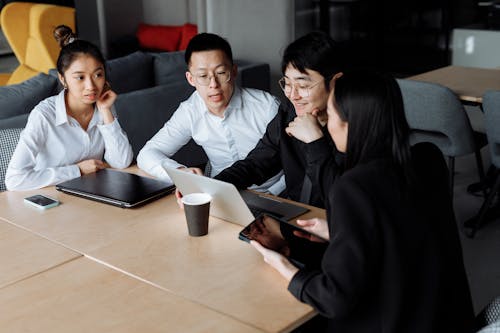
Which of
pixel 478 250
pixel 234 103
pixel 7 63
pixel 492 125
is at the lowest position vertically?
pixel 478 250

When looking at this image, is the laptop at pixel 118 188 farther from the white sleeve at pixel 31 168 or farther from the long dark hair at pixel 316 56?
the long dark hair at pixel 316 56

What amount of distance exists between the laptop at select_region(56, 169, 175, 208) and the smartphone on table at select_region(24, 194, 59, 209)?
9cm

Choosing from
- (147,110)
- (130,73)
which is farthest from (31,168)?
(130,73)

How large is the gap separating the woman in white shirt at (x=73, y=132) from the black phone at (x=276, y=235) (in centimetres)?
88

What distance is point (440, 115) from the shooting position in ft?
11.1

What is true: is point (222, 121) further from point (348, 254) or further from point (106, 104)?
point (348, 254)

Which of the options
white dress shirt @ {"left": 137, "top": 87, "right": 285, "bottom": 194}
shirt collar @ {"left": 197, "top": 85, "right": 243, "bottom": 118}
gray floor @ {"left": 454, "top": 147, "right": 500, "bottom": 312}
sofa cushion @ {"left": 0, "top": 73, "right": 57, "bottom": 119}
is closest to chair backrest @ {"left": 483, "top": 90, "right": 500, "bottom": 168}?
gray floor @ {"left": 454, "top": 147, "right": 500, "bottom": 312}

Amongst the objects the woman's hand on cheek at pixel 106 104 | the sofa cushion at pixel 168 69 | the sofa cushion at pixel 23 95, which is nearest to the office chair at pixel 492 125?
the woman's hand on cheek at pixel 106 104

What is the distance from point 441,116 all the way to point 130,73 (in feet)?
6.74

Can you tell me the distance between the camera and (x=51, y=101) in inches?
99.0

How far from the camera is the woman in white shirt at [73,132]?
2342 millimetres

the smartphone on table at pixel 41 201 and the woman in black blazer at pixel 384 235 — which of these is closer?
the woman in black blazer at pixel 384 235

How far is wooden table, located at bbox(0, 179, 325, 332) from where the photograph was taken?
1.45 meters

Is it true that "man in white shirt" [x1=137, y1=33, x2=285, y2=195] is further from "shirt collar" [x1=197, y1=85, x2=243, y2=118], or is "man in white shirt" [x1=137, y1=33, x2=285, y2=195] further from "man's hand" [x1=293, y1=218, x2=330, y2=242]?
"man's hand" [x1=293, y1=218, x2=330, y2=242]
